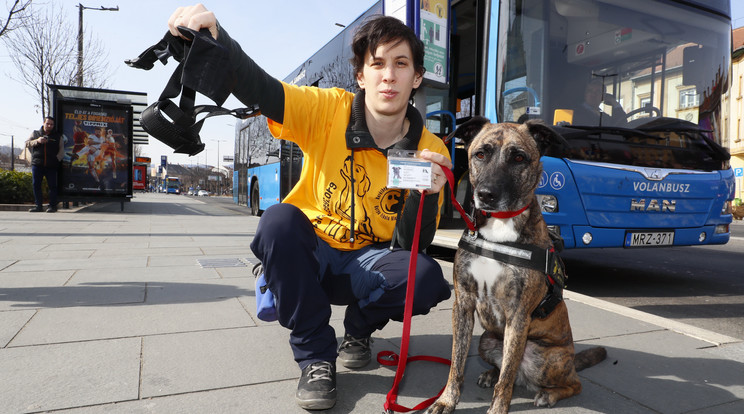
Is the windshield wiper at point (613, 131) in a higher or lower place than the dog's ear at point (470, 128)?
higher

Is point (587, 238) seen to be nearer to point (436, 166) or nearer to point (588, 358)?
point (588, 358)

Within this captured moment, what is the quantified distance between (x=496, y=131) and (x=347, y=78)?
5762 mm

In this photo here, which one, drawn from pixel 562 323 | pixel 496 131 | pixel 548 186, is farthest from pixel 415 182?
pixel 548 186

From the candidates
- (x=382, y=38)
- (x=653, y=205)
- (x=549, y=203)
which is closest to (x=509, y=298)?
(x=382, y=38)

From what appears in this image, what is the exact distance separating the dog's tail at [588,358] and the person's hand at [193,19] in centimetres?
245

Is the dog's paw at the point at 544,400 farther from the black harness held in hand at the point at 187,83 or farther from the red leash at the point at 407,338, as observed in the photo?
the black harness held in hand at the point at 187,83

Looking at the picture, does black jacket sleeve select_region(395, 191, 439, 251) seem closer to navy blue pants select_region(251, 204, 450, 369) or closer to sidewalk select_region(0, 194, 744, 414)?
navy blue pants select_region(251, 204, 450, 369)

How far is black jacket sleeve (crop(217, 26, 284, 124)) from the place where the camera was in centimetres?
201

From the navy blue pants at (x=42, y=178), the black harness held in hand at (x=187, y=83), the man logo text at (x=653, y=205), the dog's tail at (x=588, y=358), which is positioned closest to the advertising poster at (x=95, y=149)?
the navy blue pants at (x=42, y=178)

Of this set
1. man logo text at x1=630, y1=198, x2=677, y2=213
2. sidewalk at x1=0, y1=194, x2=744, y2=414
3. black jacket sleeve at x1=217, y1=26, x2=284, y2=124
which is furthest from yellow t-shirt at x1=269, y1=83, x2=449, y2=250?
man logo text at x1=630, y1=198, x2=677, y2=213

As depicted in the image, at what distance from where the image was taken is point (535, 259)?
2080 millimetres

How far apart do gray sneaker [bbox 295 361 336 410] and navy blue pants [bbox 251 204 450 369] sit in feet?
0.16

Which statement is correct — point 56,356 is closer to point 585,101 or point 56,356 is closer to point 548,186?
point 548,186

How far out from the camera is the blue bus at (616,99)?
4.67 meters
